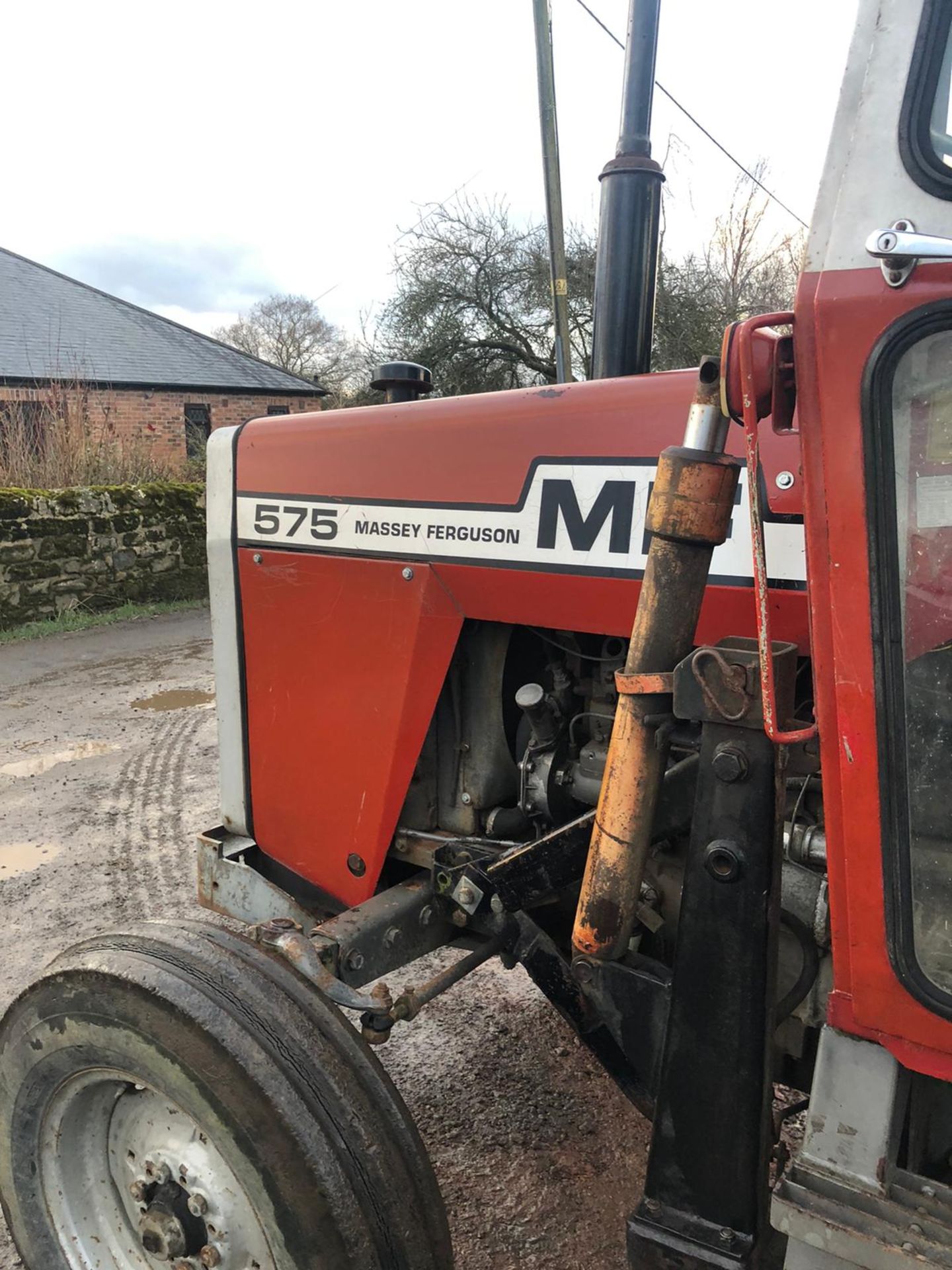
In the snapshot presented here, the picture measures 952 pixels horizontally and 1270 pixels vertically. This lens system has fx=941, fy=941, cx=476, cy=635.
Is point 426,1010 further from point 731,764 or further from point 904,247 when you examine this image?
point 904,247

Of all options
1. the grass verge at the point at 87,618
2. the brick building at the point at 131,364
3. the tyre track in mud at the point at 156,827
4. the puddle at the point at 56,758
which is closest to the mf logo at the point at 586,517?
the tyre track in mud at the point at 156,827

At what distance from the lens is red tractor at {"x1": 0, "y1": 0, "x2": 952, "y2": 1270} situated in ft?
3.47

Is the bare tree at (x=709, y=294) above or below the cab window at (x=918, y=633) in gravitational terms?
above

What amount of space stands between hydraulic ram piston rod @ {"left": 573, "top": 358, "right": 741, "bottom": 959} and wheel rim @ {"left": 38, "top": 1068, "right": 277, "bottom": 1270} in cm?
73

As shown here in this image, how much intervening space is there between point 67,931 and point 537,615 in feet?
7.90

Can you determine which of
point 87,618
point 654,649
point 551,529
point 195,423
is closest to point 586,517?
point 551,529

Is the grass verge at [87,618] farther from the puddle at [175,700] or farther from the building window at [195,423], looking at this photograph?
the building window at [195,423]

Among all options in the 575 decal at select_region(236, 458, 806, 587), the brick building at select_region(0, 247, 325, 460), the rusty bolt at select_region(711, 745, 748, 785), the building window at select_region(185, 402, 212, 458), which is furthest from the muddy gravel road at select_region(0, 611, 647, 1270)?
the building window at select_region(185, 402, 212, 458)

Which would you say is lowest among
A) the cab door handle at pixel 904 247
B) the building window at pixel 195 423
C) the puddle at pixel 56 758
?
the puddle at pixel 56 758

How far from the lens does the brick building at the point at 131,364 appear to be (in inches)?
607

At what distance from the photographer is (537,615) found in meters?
1.83

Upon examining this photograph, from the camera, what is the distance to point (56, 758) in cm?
518

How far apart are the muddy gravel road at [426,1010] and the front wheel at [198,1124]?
0.49m

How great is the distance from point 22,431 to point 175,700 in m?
5.47
